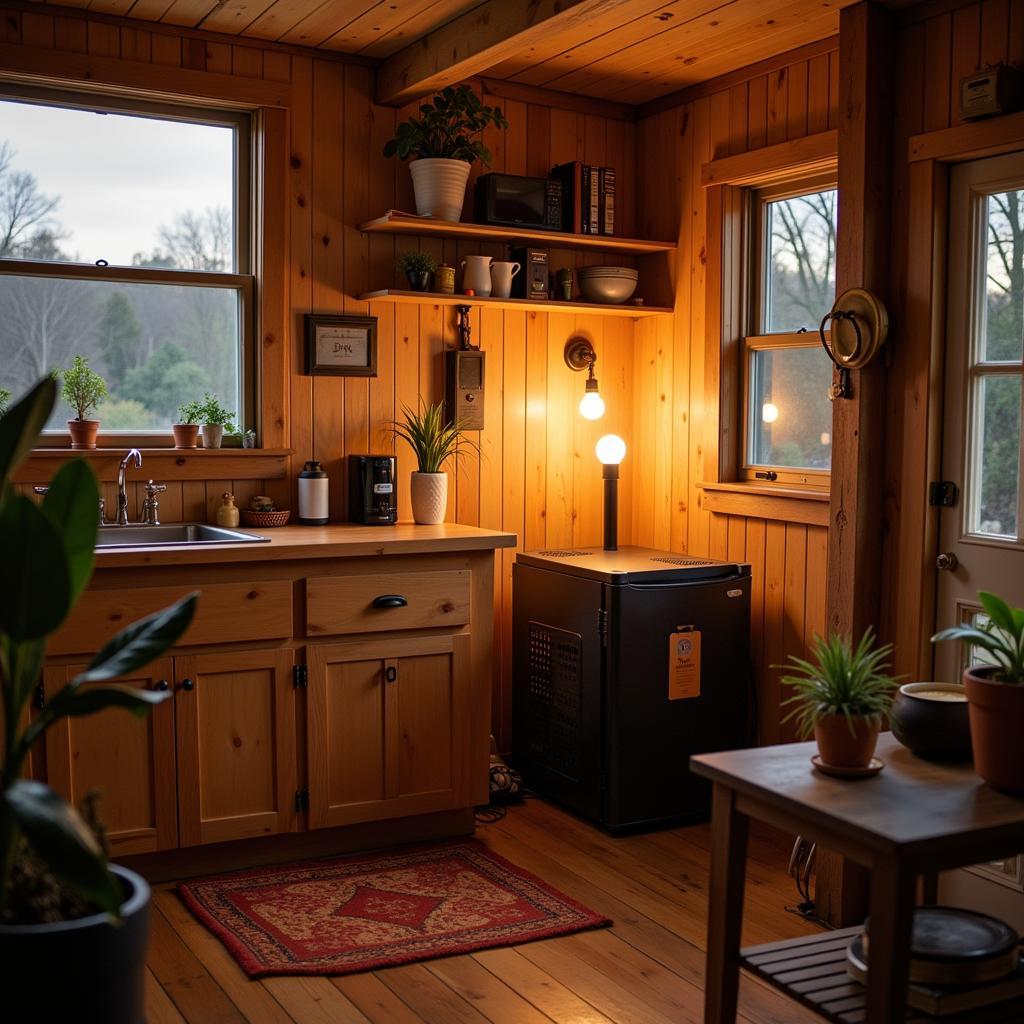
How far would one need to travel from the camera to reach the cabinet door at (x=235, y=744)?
3.31m

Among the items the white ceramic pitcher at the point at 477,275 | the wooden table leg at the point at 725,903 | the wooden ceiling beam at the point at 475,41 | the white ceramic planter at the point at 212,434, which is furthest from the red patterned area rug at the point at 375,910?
the wooden ceiling beam at the point at 475,41

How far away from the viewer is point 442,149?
13.1 feet

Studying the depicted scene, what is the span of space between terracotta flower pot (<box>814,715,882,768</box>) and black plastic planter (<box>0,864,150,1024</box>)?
3.61 feet

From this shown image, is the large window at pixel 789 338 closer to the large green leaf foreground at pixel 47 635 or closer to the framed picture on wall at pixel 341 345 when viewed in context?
the framed picture on wall at pixel 341 345

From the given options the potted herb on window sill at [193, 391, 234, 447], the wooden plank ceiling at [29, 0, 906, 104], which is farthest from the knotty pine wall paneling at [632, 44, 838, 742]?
the potted herb on window sill at [193, 391, 234, 447]

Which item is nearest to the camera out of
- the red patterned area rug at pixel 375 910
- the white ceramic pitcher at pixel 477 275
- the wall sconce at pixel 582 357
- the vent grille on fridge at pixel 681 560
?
the red patterned area rug at pixel 375 910

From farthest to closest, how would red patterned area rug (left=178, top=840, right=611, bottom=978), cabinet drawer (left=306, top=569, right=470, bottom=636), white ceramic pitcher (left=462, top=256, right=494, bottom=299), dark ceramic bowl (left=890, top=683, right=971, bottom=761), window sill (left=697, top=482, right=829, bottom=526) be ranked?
white ceramic pitcher (left=462, top=256, right=494, bottom=299), window sill (left=697, top=482, right=829, bottom=526), cabinet drawer (left=306, top=569, right=470, bottom=636), red patterned area rug (left=178, top=840, right=611, bottom=978), dark ceramic bowl (left=890, top=683, right=971, bottom=761)

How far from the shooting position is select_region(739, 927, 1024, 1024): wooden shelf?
1895 millimetres

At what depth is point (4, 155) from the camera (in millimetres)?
3629

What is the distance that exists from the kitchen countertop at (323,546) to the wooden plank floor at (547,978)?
91cm

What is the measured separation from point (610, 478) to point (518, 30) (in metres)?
1.53

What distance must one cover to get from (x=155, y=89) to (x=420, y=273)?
960 mm

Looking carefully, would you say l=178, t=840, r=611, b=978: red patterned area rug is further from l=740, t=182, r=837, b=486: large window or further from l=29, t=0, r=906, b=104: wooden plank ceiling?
l=29, t=0, r=906, b=104: wooden plank ceiling

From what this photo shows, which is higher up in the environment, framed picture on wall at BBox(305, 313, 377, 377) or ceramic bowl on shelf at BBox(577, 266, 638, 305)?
ceramic bowl on shelf at BBox(577, 266, 638, 305)
